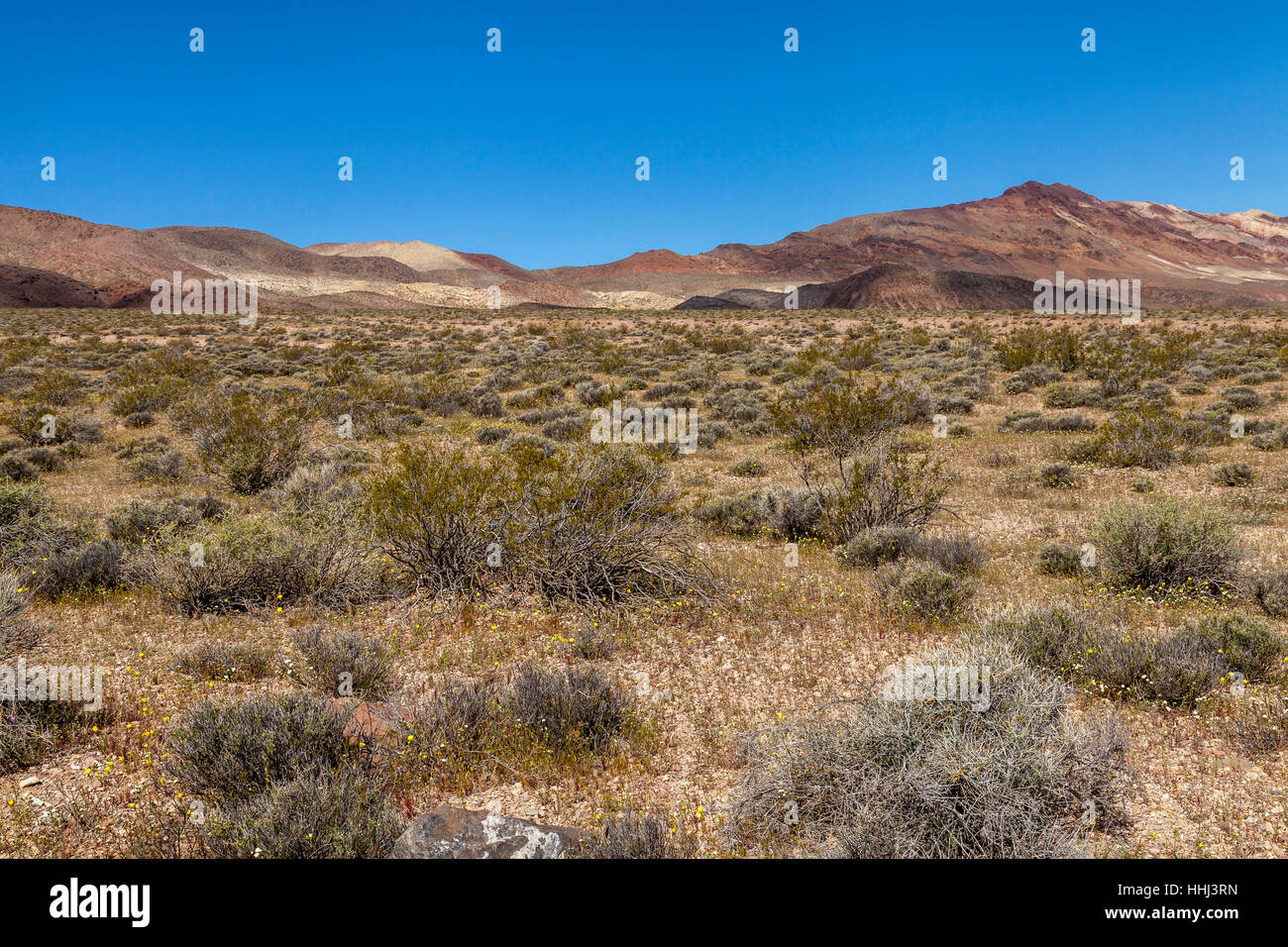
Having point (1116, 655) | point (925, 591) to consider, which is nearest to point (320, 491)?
point (925, 591)

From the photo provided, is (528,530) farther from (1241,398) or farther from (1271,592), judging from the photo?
(1241,398)

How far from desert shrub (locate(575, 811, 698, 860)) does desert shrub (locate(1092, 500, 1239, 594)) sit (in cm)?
566

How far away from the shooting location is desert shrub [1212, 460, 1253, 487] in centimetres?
1025

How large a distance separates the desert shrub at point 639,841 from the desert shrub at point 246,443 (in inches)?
399

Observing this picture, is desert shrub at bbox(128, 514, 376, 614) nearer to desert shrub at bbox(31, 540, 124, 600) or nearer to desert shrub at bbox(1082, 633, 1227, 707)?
desert shrub at bbox(31, 540, 124, 600)

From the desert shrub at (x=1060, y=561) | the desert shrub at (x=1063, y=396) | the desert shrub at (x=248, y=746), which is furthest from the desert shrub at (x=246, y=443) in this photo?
the desert shrub at (x=1063, y=396)

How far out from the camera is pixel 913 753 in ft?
11.1

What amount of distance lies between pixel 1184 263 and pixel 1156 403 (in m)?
161

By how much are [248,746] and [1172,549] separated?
7.91 m

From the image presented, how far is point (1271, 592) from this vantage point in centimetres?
606

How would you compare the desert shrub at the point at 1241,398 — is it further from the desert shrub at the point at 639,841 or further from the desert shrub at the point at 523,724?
the desert shrub at the point at 639,841

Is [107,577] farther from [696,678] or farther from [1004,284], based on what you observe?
[1004,284]

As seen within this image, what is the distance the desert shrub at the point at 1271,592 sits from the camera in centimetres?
592
